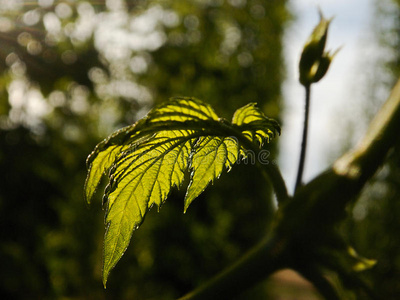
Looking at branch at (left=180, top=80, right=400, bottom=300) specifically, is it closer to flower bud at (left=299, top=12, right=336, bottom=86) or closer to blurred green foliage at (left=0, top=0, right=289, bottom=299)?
flower bud at (left=299, top=12, right=336, bottom=86)

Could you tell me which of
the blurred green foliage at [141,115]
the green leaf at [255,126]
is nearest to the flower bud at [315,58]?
the green leaf at [255,126]

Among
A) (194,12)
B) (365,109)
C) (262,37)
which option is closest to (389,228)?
(365,109)

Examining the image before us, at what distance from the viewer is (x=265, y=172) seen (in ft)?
1.34

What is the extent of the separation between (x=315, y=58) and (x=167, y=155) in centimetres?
20

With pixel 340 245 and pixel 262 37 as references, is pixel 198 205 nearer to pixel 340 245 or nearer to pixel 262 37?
pixel 262 37

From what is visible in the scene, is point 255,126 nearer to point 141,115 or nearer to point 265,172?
point 265,172

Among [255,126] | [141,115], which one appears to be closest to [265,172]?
[255,126]

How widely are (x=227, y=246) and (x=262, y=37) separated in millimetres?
1436

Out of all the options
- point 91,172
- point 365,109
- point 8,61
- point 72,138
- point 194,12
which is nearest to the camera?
point 91,172

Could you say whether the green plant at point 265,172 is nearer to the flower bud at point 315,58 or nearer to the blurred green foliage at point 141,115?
the flower bud at point 315,58

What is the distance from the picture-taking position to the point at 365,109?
9.52 feet

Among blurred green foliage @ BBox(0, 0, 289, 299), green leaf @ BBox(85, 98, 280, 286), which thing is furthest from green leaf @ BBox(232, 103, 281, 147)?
blurred green foliage @ BBox(0, 0, 289, 299)

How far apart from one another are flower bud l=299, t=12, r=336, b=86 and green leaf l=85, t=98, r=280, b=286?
83 millimetres

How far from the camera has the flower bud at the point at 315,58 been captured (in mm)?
432
